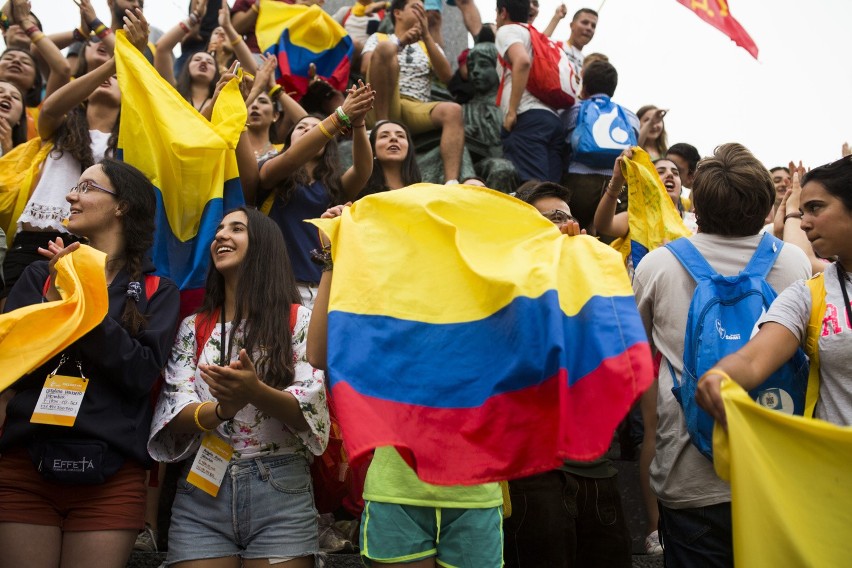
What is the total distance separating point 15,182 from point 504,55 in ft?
13.2

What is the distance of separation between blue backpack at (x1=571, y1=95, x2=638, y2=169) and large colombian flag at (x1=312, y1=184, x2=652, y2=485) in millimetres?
3818

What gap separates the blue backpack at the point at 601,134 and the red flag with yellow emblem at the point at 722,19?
94.8 inches

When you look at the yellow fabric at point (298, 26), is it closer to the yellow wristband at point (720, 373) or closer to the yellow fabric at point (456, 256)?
the yellow fabric at point (456, 256)

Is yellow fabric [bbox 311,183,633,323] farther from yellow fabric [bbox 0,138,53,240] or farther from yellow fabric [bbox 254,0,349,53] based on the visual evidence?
yellow fabric [bbox 254,0,349,53]

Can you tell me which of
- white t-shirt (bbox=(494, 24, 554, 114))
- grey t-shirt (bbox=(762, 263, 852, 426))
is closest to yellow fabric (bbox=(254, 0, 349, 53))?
white t-shirt (bbox=(494, 24, 554, 114))

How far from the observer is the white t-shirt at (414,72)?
7.53m

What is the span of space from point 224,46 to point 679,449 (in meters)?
5.56

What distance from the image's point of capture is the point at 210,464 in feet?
11.2

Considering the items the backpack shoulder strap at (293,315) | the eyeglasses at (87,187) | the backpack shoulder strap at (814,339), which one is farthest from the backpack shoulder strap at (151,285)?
the backpack shoulder strap at (814,339)

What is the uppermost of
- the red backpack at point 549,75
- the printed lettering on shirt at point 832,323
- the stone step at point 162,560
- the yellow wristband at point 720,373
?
the printed lettering on shirt at point 832,323

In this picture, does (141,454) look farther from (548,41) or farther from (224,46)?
(548,41)

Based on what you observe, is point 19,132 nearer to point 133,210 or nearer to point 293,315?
point 133,210

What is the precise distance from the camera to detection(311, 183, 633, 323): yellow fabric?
286 centimetres

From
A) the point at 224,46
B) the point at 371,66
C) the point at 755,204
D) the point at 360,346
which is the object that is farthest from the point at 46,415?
the point at 224,46
